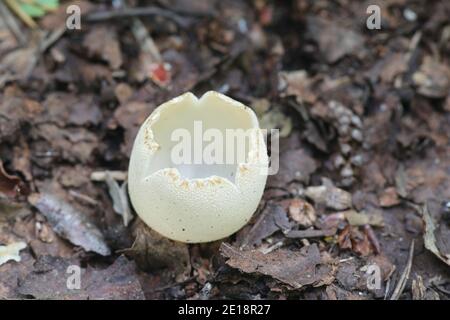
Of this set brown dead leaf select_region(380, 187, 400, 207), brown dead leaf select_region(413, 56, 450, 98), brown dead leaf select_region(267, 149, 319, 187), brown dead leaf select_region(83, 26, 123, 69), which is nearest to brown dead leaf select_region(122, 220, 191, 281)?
brown dead leaf select_region(267, 149, 319, 187)

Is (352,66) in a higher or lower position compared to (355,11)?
lower

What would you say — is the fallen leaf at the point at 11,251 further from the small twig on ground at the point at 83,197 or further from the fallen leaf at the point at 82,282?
the small twig on ground at the point at 83,197

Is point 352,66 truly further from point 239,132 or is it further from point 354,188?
point 239,132

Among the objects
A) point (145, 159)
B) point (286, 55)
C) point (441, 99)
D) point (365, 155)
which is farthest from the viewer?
point (286, 55)

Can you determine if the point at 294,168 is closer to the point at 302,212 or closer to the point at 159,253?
the point at 302,212

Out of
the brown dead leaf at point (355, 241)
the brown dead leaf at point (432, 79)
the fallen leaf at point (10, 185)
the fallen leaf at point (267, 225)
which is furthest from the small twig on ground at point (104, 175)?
the brown dead leaf at point (432, 79)

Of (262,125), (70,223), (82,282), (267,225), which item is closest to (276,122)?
(262,125)
